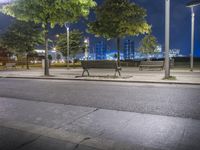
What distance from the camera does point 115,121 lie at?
6000 mm

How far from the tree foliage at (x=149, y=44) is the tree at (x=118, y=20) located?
35.6 m

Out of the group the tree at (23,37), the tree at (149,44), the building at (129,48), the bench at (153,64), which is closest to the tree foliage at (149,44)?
the tree at (149,44)

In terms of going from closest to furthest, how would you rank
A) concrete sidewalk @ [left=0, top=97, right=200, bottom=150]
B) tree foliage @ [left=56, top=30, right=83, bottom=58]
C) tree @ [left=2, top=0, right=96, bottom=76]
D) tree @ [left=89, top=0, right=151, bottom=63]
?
concrete sidewalk @ [left=0, top=97, right=200, bottom=150]
tree @ [left=2, top=0, right=96, bottom=76]
tree @ [left=89, top=0, right=151, bottom=63]
tree foliage @ [left=56, top=30, right=83, bottom=58]

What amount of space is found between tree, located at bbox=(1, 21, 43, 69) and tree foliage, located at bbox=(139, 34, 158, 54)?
33112 mm

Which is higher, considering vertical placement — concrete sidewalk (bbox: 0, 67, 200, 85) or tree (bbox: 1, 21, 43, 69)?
tree (bbox: 1, 21, 43, 69)

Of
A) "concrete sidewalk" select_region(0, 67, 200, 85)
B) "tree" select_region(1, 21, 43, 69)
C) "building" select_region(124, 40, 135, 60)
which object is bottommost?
"concrete sidewalk" select_region(0, 67, 200, 85)

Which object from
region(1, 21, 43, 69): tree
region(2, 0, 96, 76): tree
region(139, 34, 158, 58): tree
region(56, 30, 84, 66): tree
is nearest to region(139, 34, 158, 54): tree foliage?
region(139, 34, 158, 58): tree

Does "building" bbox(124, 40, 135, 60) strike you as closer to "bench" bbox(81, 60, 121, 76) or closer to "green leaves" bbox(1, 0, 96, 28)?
"green leaves" bbox(1, 0, 96, 28)

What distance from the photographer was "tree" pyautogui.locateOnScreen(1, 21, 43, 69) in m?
31.6

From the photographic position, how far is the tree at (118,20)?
24.4 meters

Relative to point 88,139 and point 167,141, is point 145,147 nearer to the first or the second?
point 167,141

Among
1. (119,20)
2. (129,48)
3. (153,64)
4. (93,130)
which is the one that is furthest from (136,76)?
(129,48)

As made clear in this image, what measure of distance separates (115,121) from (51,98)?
155 inches

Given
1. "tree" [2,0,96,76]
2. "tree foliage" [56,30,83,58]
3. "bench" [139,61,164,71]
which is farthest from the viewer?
"tree foliage" [56,30,83,58]
